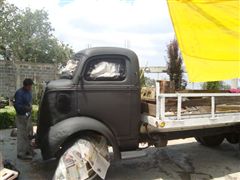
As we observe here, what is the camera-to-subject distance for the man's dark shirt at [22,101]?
24.8ft

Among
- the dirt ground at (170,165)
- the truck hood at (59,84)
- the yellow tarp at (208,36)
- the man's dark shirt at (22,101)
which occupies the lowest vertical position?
the dirt ground at (170,165)

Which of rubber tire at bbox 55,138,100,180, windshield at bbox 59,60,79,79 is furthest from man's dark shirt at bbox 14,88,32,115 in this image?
rubber tire at bbox 55,138,100,180

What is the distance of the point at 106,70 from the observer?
622 cm

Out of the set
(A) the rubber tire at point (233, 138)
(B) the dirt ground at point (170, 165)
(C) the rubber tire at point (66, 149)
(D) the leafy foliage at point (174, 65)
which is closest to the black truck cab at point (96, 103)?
(C) the rubber tire at point (66, 149)

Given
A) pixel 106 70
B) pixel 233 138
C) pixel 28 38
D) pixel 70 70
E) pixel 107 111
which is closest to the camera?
pixel 107 111

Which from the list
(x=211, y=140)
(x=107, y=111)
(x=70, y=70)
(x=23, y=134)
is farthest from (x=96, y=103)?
(x=211, y=140)

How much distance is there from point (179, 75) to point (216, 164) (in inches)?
199

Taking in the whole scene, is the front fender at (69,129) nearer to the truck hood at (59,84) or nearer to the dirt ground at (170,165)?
the truck hood at (59,84)

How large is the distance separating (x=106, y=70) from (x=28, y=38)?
88.3 feet

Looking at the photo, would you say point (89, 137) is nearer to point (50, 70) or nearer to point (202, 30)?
point (202, 30)

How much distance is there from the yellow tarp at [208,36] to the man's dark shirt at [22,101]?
347 cm

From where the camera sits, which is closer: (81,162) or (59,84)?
(81,162)

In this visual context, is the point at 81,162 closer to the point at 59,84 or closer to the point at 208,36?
the point at 59,84

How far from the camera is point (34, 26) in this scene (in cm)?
3180
